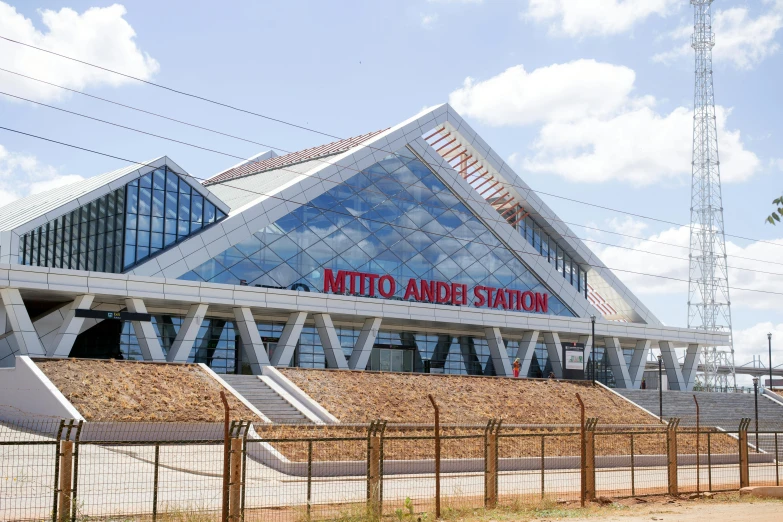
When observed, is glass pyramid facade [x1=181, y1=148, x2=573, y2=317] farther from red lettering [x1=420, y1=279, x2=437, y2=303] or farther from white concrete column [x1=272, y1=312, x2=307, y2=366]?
white concrete column [x1=272, y1=312, x2=307, y2=366]

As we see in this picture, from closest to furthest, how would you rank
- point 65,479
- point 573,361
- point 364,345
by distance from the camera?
point 65,479
point 364,345
point 573,361

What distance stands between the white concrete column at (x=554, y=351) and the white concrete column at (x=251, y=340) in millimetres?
21658

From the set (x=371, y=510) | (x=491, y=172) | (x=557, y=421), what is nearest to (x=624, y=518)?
(x=371, y=510)

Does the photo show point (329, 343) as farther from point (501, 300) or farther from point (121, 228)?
point (501, 300)

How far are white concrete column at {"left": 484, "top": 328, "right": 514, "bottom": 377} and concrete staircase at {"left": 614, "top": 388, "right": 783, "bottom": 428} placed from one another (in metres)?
6.92

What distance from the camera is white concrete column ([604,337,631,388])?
62219mm

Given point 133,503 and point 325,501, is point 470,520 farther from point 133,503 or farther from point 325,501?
point 133,503

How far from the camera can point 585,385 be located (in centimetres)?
5369

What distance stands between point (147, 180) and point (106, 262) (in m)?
4.93

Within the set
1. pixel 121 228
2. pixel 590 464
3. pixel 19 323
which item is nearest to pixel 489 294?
pixel 121 228

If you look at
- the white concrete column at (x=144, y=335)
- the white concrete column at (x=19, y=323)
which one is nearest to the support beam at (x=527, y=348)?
the white concrete column at (x=144, y=335)

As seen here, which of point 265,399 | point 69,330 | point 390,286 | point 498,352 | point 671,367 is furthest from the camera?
point 671,367

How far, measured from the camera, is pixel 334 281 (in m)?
51.8

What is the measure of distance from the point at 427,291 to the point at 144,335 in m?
18.9
